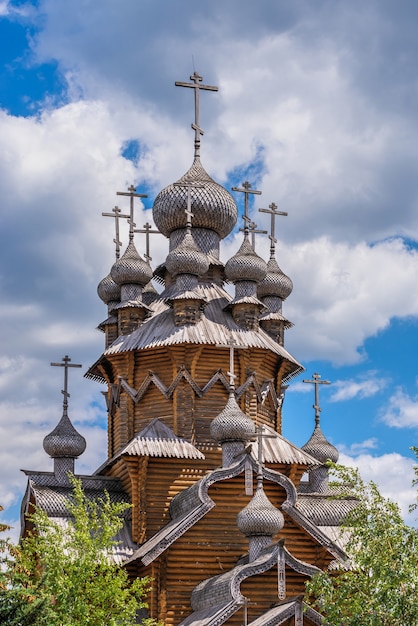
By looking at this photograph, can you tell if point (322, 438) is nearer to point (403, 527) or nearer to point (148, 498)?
point (148, 498)

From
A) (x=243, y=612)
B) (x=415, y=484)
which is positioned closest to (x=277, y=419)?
(x=243, y=612)

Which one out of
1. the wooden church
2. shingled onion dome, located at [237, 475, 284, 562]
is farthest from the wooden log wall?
shingled onion dome, located at [237, 475, 284, 562]

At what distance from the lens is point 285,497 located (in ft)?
70.0

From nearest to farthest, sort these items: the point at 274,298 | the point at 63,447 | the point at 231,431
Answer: the point at 231,431 → the point at 63,447 → the point at 274,298

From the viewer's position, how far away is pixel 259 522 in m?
19.5

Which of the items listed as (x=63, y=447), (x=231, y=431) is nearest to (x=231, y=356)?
(x=231, y=431)

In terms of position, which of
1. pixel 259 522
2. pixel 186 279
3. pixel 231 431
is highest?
pixel 186 279

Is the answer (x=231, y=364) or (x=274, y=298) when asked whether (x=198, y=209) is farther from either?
(x=231, y=364)

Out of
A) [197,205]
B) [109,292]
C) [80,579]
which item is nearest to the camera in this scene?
[80,579]

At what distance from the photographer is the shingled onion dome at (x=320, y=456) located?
26750 millimetres

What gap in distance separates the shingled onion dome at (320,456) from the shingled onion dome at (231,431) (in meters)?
5.61

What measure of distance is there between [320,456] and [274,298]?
12.4 feet

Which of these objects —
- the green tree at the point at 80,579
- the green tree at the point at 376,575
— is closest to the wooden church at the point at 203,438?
the green tree at the point at 80,579

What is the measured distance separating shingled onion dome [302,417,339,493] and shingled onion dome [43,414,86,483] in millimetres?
5617
